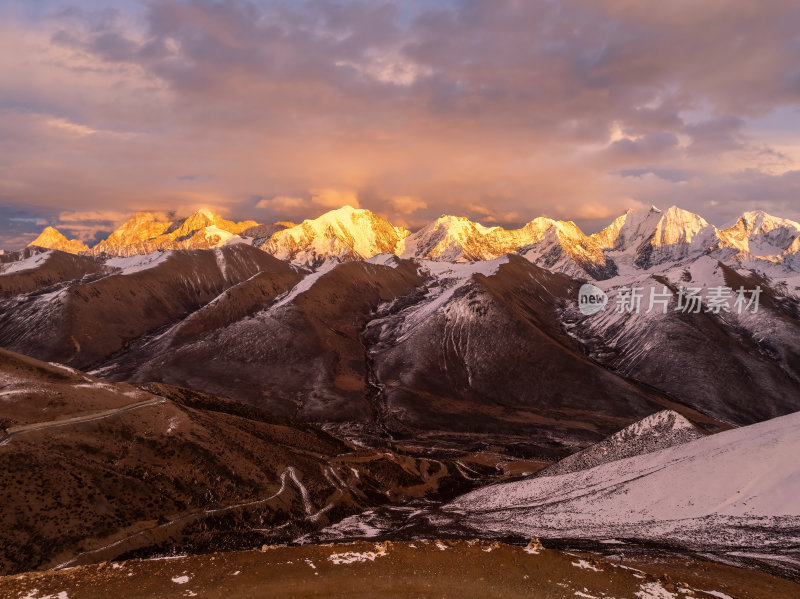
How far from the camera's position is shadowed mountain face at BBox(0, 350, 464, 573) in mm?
54812

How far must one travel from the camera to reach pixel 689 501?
2334 inches

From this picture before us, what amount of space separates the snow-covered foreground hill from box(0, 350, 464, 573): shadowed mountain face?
2583 cm

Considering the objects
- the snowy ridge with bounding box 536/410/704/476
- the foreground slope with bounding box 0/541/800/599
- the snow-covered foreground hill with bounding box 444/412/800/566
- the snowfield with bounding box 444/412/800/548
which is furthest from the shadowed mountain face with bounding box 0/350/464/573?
the snowy ridge with bounding box 536/410/704/476

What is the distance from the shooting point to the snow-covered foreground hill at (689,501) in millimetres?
48969

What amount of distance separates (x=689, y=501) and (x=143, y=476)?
70.4m

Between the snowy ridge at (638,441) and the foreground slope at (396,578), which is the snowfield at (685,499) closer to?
the snowy ridge at (638,441)

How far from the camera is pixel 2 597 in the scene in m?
29.8

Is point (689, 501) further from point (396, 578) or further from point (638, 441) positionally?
point (396, 578)

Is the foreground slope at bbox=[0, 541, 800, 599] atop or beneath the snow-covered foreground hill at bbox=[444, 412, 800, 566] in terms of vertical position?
atop

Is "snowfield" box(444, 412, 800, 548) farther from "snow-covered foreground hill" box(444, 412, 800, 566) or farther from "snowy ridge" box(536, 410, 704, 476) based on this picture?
"snowy ridge" box(536, 410, 704, 476)

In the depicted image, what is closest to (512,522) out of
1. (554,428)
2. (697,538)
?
(697,538)

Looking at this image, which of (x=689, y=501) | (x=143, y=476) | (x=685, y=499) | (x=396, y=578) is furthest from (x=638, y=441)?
(x=143, y=476)

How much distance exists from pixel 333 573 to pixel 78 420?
5817 centimetres

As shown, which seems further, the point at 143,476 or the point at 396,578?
the point at 143,476
